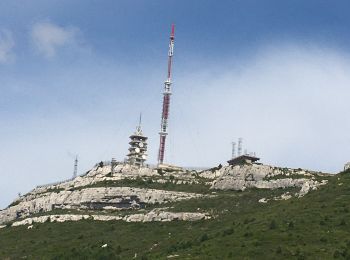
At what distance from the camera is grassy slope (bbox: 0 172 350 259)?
88438 millimetres

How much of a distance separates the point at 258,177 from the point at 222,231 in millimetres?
65074

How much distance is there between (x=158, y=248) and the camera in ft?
361

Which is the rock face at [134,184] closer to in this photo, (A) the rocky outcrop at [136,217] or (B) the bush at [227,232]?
(A) the rocky outcrop at [136,217]

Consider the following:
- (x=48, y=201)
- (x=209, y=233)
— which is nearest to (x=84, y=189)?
(x=48, y=201)

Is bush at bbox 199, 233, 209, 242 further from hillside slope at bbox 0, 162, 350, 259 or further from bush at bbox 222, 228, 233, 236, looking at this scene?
bush at bbox 222, 228, 233, 236

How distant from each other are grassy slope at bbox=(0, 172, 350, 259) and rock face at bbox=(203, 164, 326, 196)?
19.6ft

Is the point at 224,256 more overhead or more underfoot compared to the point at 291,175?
more underfoot

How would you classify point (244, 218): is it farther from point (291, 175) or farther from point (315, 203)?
point (291, 175)

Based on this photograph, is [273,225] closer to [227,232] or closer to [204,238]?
[227,232]

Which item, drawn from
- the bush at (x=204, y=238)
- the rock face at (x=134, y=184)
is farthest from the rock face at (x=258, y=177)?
the bush at (x=204, y=238)

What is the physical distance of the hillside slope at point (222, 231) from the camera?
89250 mm

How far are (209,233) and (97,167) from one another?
93.2 m

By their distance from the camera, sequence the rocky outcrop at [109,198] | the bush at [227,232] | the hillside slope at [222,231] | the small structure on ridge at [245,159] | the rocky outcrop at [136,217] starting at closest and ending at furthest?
the hillside slope at [222,231]
the bush at [227,232]
the rocky outcrop at [136,217]
the rocky outcrop at [109,198]
the small structure on ridge at [245,159]

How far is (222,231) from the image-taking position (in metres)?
108
